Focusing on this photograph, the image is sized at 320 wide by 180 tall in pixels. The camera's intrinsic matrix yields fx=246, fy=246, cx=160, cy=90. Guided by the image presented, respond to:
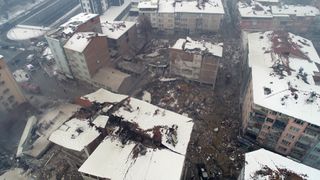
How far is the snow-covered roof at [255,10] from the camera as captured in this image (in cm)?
7912

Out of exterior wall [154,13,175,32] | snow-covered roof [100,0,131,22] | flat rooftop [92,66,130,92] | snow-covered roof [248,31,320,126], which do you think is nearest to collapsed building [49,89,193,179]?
flat rooftop [92,66,130,92]

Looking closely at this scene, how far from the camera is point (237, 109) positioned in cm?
5691

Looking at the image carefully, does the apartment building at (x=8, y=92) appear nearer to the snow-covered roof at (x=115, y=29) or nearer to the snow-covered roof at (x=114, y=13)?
the snow-covered roof at (x=115, y=29)

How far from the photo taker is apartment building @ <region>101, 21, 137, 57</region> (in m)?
68.9

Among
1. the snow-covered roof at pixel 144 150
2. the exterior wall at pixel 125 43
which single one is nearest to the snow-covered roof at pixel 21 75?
the exterior wall at pixel 125 43

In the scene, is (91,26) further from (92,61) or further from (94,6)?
(94,6)

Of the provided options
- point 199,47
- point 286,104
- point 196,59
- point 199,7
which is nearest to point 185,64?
point 196,59

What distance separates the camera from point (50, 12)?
105000 mm

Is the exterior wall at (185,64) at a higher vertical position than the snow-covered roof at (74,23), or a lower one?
lower

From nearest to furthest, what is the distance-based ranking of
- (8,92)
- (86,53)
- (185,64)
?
(8,92), (86,53), (185,64)

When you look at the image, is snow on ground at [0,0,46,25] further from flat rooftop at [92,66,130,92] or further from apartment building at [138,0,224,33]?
flat rooftop at [92,66,130,92]

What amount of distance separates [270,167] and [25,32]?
90573mm

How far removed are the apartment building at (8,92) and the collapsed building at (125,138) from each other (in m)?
21.5

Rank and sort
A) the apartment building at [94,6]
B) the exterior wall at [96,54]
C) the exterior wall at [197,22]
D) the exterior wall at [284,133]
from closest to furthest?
the exterior wall at [284,133] → the exterior wall at [96,54] → the exterior wall at [197,22] → the apartment building at [94,6]
